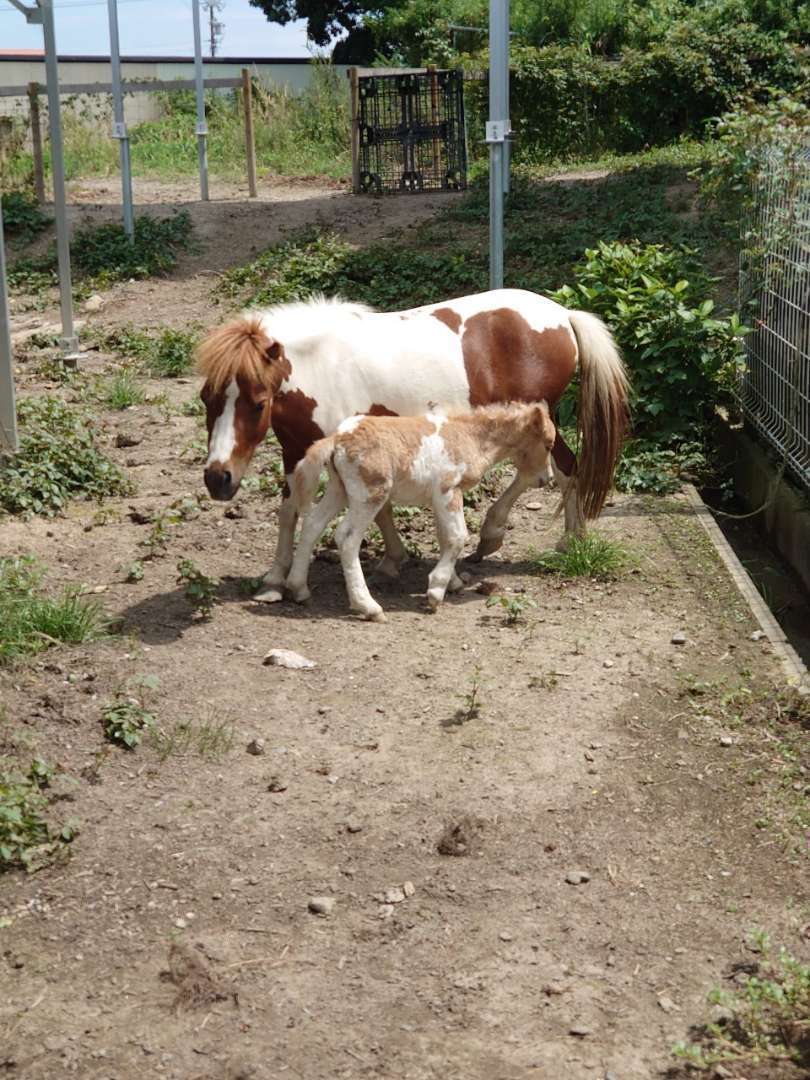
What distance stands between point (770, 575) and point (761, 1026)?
Answer: 4386mm

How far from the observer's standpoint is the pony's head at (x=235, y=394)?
6.07m

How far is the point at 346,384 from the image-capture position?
637cm

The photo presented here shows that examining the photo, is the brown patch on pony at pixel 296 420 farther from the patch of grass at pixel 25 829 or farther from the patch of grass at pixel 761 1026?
the patch of grass at pixel 761 1026

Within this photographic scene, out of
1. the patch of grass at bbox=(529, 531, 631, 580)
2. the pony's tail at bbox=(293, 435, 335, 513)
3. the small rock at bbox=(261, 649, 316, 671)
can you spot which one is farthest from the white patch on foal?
the patch of grass at bbox=(529, 531, 631, 580)

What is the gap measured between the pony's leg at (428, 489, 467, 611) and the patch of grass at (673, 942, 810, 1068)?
3025 millimetres

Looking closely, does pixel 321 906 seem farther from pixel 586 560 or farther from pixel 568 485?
pixel 568 485

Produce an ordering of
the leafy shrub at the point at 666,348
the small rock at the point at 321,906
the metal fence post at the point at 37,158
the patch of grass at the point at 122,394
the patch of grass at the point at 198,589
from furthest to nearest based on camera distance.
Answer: the metal fence post at the point at 37,158 → the patch of grass at the point at 122,394 → the leafy shrub at the point at 666,348 → the patch of grass at the point at 198,589 → the small rock at the point at 321,906

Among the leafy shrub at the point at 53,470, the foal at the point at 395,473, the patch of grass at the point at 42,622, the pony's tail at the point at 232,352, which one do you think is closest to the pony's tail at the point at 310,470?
the foal at the point at 395,473

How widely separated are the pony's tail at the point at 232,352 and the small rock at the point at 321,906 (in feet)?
9.26

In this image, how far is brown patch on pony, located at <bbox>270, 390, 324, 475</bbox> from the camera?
6289 mm

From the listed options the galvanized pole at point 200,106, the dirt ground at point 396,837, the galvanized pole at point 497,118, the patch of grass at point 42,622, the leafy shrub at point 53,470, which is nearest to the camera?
the dirt ground at point 396,837

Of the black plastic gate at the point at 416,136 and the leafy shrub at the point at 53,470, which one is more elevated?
the black plastic gate at the point at 416,136

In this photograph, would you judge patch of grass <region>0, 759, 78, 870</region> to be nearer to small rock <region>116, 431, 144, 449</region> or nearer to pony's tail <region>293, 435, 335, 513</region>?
pony's tail <region>293, 435, 335, 513</region>

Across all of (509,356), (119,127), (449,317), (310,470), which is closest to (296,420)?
(310,470)
